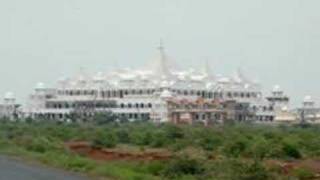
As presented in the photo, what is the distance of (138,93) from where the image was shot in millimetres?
126125

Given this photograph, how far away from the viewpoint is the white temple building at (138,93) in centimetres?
12488

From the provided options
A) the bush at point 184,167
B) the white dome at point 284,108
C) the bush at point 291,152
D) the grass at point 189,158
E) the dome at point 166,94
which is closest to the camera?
the grass at point 189,158

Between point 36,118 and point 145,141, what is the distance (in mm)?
68099

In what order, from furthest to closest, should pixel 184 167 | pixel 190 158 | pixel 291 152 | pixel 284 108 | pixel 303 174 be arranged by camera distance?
pixel 284 108, pixel 291 152, pixel 190 158, pixel 184 167, pixel 303 174

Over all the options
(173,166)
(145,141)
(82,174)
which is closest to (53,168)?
(82,174)

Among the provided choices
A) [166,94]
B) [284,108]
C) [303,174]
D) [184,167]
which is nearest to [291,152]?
[303,174]

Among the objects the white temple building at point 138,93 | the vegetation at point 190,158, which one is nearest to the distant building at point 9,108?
the white temple building at point 138,93

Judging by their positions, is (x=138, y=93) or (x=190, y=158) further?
(x=138, y=93)

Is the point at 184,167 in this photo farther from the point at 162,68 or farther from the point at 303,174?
the point at 162,68

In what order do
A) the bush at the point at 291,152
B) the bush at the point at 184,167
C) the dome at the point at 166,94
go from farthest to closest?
1. the dome at the point at 166,94
2. the bush at the point at 291,152
3. the bush at the point at 184,167

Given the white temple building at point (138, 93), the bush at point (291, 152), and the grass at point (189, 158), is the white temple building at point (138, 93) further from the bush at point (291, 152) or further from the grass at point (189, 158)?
the bush at point (291, 152)

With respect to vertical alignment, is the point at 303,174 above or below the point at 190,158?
below

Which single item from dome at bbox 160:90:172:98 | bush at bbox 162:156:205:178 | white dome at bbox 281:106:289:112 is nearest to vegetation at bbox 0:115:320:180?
bush at bbox 162:156:205:178

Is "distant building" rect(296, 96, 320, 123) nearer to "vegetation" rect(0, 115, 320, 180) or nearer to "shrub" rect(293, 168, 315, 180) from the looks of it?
"vegetation" rect(0, 115, 320, 180)
